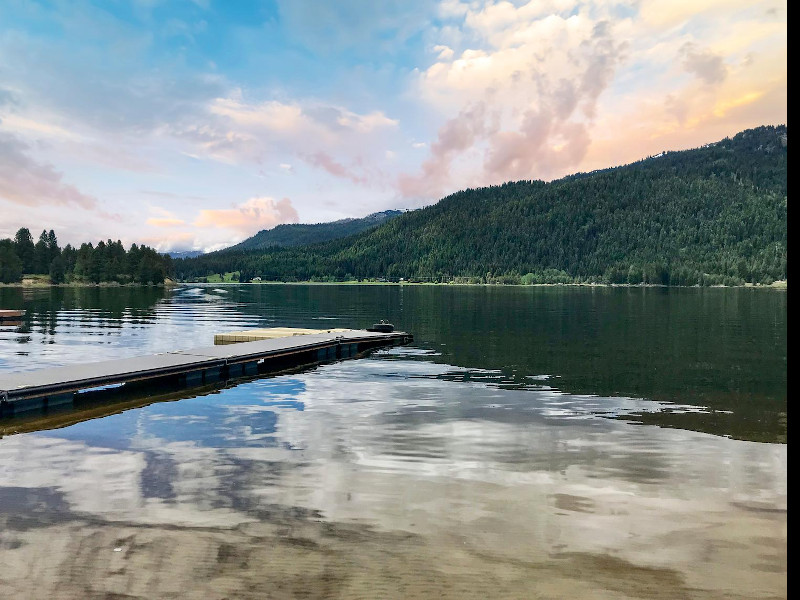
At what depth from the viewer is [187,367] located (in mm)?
32688

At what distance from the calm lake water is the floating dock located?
1169 mm

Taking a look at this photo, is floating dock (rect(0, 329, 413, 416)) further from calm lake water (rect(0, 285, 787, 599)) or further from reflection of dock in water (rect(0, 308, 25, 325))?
reflection of dock in water (rect(0, 308, 25, 325))

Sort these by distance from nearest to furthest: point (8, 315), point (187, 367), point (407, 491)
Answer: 1. point (407, 491)
2. point (187, 367)
3. point (8, 315)

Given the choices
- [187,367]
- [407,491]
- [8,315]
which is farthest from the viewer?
[8,315]

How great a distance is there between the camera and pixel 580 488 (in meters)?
16.5

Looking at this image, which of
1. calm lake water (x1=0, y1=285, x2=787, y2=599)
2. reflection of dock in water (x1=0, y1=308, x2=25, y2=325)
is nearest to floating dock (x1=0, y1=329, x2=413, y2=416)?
calm lake water (x1=0, y1=285, x2=787, y2=599)

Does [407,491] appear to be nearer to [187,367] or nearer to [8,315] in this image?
[187,367]

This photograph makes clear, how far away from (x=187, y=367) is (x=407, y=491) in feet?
66.7

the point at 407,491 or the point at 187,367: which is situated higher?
the point at 187,367

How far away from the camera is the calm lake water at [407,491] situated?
1130cm

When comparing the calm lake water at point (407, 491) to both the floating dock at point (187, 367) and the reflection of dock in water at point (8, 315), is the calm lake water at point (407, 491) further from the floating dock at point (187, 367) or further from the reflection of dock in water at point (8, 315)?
the reflection of dock in water at point (8, 315)

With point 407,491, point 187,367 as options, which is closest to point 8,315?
point 187,367

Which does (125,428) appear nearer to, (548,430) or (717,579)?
(548,430)

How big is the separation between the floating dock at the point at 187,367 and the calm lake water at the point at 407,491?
3.84 ft
